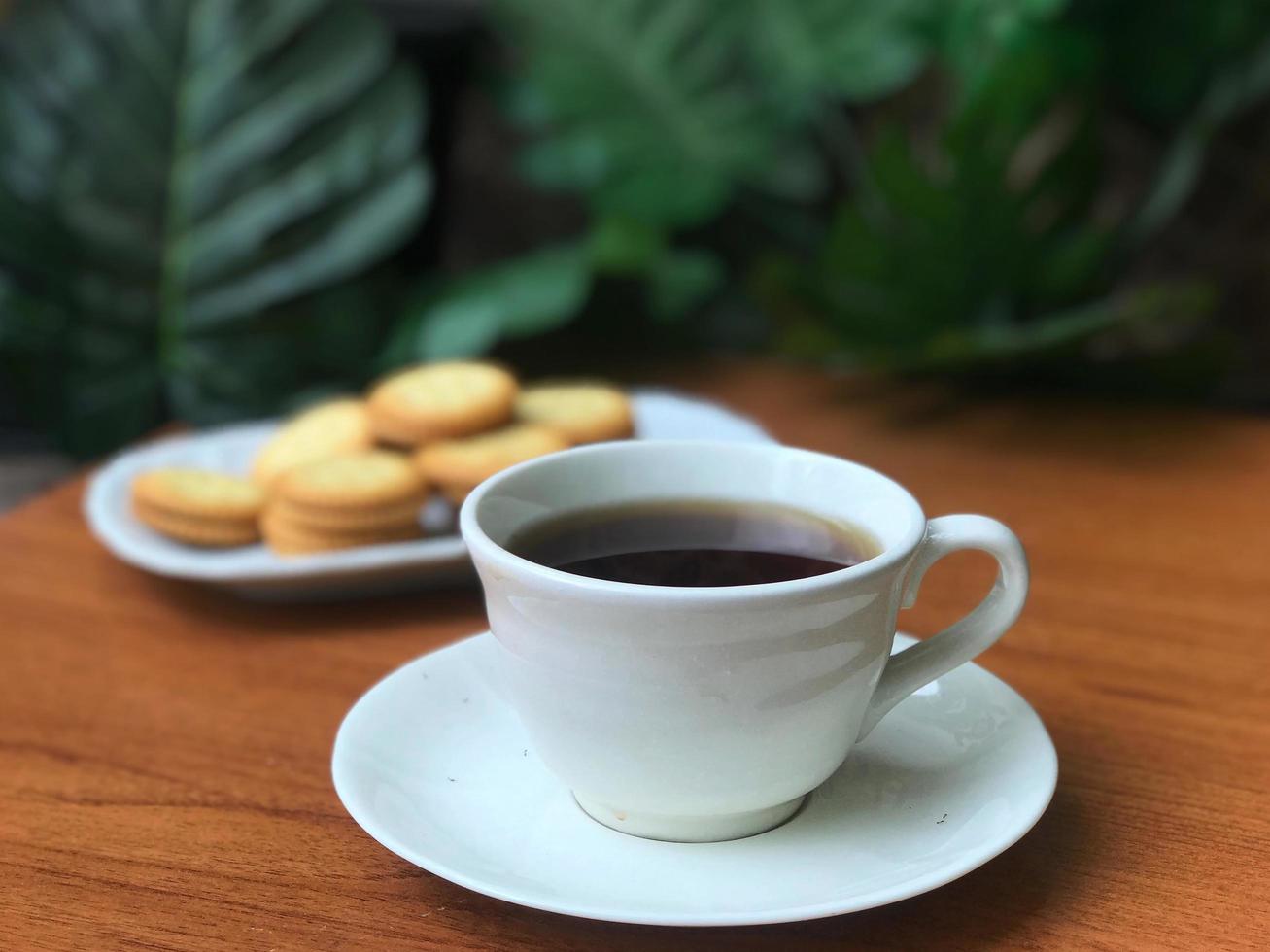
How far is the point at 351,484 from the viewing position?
0.71m

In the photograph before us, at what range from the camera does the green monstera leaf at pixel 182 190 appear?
1.06 m

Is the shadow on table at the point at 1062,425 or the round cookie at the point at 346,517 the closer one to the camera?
the round cookie at the point at 346,517

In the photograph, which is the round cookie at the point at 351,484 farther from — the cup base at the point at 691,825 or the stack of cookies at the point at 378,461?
the cup base at the point at 691,825

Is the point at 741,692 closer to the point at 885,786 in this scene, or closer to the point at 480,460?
the point at 885,786

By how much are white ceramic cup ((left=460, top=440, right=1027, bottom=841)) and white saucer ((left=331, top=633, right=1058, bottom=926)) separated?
17 millimetres

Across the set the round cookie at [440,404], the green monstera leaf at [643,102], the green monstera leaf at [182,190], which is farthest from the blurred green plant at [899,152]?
the round cookie at [440,404]

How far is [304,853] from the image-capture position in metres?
0.44

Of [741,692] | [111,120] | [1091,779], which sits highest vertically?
[111,120]

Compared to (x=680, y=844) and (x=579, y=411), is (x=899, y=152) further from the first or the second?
(x=680, y=844)

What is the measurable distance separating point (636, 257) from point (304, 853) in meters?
0.76

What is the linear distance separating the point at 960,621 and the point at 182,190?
2.88ft

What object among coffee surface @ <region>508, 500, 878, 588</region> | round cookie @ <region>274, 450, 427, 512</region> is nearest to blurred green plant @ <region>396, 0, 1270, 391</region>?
round cookie @ <region>274, 450, 427, 512</region>

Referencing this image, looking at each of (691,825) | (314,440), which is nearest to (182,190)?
(314,440)

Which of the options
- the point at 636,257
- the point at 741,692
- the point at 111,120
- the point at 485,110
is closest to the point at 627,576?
the point at 741,692
